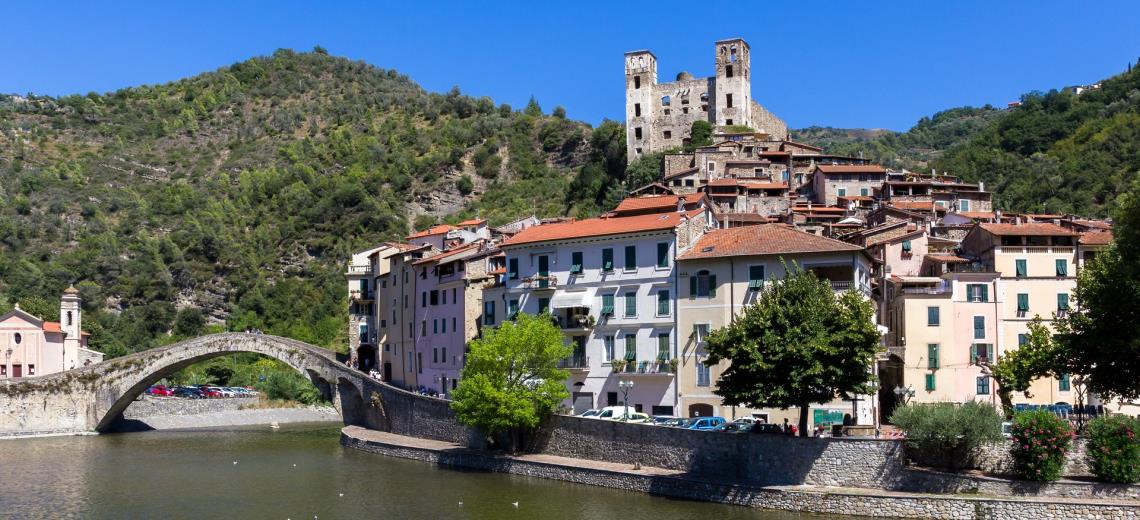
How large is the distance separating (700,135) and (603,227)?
Answer: 5398cm

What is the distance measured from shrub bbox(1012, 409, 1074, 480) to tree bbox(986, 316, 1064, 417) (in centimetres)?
830

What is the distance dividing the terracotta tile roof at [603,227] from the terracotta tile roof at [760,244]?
1677 millimetres

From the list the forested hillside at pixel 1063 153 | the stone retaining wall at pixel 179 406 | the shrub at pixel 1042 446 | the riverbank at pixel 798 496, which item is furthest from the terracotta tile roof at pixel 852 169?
the shrub at pixel 1042 446

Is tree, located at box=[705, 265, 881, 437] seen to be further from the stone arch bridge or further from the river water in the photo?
the stone arch bridge

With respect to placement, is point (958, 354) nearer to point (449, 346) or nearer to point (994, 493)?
point (994, 493)

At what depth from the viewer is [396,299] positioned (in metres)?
71.2

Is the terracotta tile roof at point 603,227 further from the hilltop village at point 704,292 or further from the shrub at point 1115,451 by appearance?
the shrub at point 1115,451

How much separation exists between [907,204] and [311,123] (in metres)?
124

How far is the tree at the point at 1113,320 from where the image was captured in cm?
→ 3662

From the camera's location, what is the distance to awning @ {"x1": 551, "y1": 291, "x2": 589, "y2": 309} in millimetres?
52875

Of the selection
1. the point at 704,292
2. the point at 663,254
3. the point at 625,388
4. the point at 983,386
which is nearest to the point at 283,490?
the point at 625,388

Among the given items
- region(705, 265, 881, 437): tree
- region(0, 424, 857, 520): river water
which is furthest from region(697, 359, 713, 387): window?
region(0, 424, 857, 520): river water

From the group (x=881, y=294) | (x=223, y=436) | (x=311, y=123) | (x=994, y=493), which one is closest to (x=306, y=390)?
(x=223, y=436)

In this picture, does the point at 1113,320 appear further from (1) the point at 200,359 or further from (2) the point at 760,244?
(1) the point at 200,359
